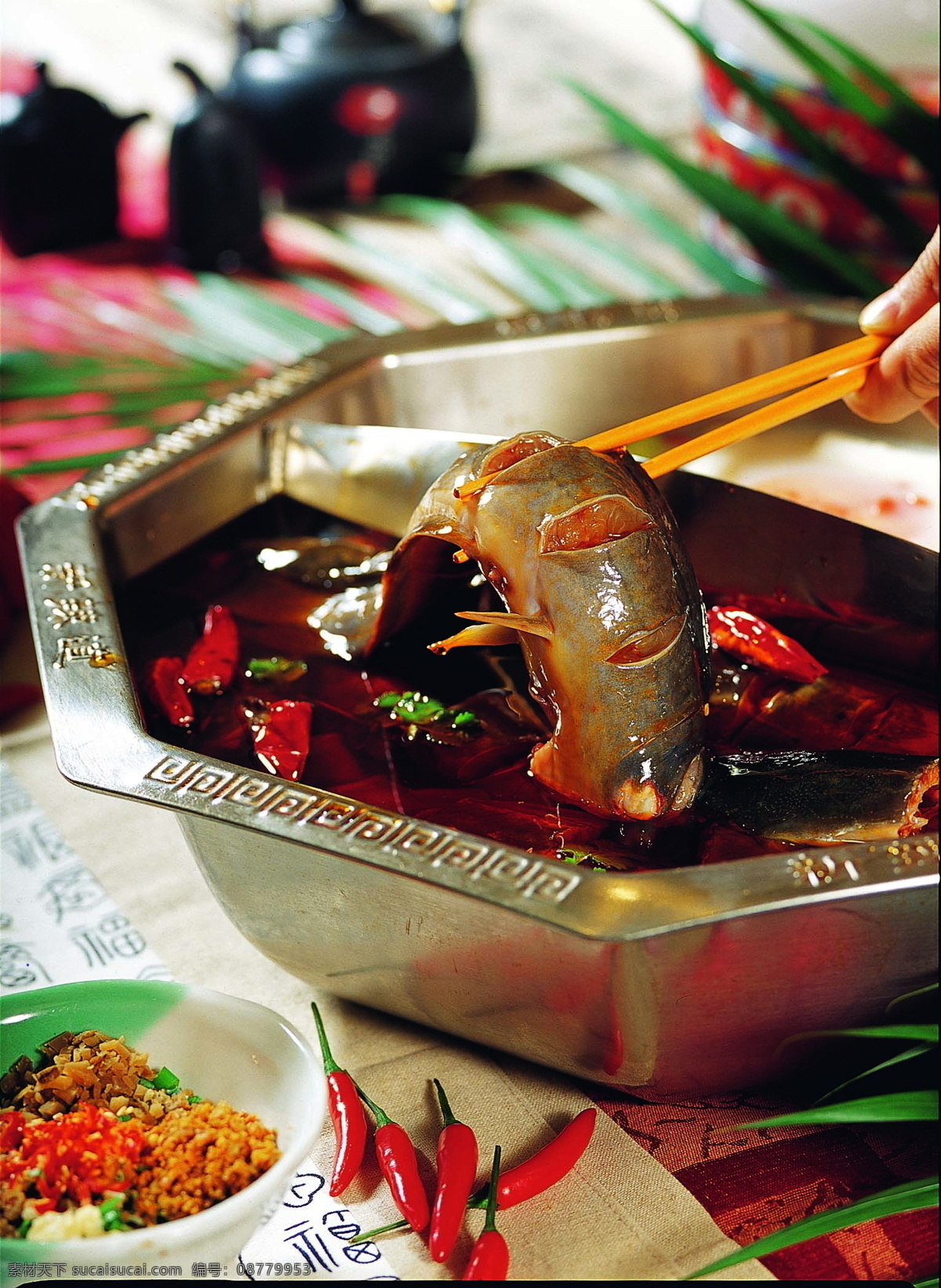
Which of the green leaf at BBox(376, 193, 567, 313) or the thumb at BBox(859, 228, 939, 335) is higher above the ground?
the thumb at BBox(859, 228, 939, 335)

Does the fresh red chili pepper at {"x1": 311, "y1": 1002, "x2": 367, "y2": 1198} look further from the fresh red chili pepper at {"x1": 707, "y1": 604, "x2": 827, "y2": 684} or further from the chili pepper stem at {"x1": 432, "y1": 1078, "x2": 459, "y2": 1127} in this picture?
the fresh red chili pepper at {"x1": 707, "y1": 604, "x2": 827, "y2": 684}

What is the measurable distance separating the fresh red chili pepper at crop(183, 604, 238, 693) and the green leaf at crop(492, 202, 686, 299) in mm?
1343

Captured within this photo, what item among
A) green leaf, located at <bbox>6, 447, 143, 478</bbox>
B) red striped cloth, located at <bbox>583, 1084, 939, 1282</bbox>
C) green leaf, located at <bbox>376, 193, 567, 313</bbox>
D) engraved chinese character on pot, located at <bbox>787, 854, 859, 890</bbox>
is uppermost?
engraved chinese character on pot, located at <bbox>787, 854, 859, 890</bbox>

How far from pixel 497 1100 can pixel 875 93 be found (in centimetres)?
218

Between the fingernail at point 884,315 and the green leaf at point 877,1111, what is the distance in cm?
112

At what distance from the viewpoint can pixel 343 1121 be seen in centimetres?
145

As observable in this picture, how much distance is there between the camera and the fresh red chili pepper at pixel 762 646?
178 cm

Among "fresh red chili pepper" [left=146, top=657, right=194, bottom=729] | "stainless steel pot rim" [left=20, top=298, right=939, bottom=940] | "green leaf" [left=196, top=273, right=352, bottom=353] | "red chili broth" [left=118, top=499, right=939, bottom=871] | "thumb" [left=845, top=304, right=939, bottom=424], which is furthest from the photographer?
"green leaf" [left=196, top=273, right=352, bottom=353]

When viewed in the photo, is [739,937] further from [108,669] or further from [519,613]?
[108,669]

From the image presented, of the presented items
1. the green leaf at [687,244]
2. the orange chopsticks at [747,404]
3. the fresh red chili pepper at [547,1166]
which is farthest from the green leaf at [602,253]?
the fresh red chili pepper at [547,1166]

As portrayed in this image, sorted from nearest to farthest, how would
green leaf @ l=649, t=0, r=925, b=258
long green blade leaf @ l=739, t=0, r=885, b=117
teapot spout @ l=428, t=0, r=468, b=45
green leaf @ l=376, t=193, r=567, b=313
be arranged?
long green blade leaf @ l=739, t=0, r=885, b=117
green leaf @ l=649, t=0, r=925, b=258
green leaf @ l=376, t=193, r=567, b=313
teapot spout @ l=428, t=0, r=468, b=45

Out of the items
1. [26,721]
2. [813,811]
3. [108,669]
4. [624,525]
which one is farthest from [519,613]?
[26,721]

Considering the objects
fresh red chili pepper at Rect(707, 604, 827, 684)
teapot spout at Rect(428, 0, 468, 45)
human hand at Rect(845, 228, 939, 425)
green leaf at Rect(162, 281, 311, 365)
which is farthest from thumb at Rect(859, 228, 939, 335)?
teapot spout at Rect(428, 0, 468, 45)

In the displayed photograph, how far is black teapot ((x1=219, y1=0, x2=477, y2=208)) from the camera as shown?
387cm
